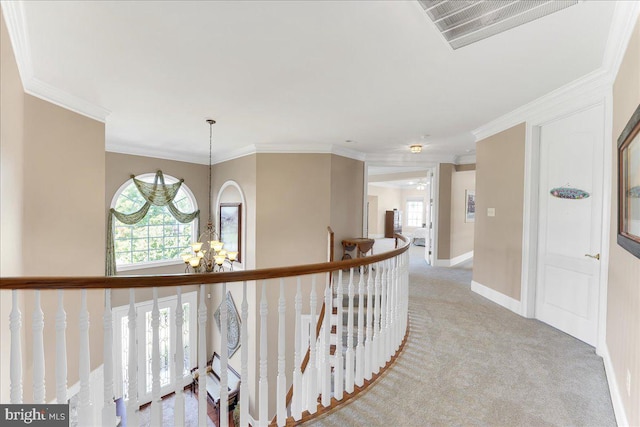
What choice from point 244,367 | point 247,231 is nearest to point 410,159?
point 247,231

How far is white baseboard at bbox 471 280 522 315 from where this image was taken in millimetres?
3252

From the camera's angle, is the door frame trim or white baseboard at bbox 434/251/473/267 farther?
white baseboard at bbox 434/251/473/267

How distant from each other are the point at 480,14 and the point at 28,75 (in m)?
3.51

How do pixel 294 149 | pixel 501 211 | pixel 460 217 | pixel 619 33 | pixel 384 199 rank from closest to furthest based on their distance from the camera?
pixel 619 33 < pixel 501 211 < pixel 294 149 < pixel 460 217 < pixel 384 199

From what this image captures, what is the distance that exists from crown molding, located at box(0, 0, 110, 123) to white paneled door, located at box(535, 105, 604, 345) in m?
4.40

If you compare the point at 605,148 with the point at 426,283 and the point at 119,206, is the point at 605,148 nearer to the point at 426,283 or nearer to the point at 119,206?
the point at 426,283

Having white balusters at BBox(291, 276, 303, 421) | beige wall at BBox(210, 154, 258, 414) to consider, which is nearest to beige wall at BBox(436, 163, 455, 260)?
beige wall at BBox(210, 154, 258, 414)

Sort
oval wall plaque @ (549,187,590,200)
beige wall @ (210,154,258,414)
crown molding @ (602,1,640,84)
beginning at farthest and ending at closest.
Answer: beige wall @ (210,154,258,414)
oval wall plaque @ (549,187,590,200)
crown molding @ (602,1,640,84)

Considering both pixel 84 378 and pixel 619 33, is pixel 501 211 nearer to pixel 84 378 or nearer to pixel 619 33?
pixel 619 33

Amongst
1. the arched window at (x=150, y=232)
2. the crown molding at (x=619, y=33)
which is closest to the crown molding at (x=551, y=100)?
the crown molding at (x=619, y=33)

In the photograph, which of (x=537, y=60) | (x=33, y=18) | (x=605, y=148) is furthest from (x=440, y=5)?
(x=33, y=18)

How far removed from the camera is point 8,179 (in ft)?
6.48

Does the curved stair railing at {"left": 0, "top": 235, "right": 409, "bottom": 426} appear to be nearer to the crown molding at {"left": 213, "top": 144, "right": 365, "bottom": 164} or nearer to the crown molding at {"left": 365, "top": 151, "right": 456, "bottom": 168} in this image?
the crown molding at {"left": 213, "top": 144, "right": 365, "bottom": 164}

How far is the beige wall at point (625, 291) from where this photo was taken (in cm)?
140
